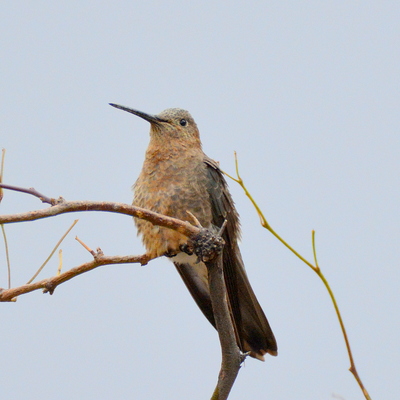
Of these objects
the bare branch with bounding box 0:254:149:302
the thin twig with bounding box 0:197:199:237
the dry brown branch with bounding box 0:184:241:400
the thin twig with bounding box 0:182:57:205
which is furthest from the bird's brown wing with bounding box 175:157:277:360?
the thin twig with bounding box 0:182:57:205

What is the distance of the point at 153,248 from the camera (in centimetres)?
437

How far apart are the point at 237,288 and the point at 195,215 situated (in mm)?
596

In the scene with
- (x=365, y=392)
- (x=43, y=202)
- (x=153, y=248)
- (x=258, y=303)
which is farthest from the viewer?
(x=258, y=303)

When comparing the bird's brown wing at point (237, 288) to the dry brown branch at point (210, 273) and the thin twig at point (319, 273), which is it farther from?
the thin twig at point (319, 273)

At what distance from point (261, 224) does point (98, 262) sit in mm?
851

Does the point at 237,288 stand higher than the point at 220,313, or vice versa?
the point at 237,288

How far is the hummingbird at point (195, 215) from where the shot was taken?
4348 millimetres

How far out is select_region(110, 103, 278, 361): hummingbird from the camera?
4.35 m

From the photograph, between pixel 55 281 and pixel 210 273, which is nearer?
pixel 55 281

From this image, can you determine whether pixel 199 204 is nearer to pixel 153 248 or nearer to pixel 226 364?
pixel 153 248

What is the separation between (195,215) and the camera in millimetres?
4387

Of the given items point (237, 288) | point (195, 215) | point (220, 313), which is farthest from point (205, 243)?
point (237, 288)

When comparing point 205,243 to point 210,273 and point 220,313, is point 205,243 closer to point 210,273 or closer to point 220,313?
point 210,273

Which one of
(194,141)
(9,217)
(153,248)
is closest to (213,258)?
(153,248)
